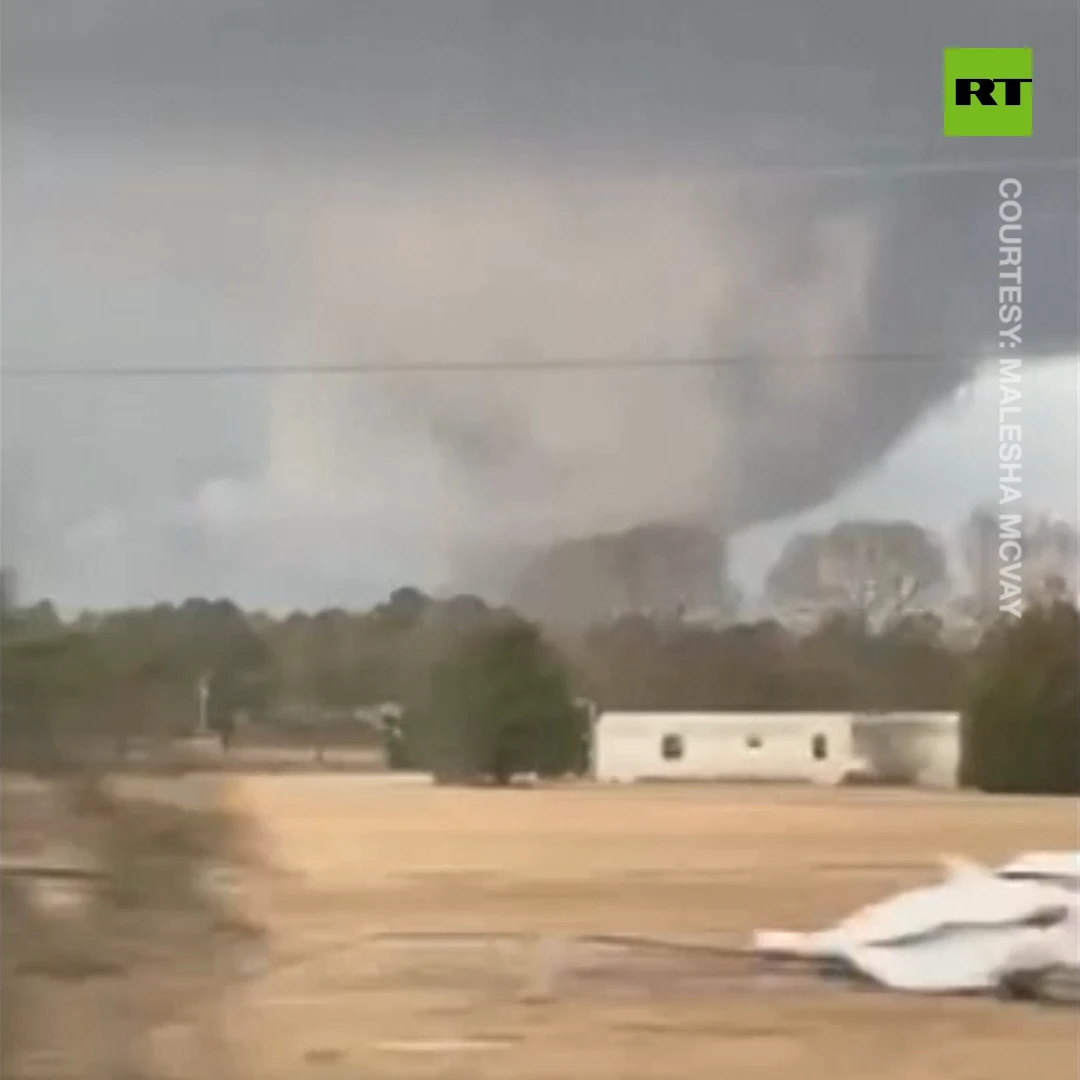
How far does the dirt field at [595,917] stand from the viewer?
2.43 feet

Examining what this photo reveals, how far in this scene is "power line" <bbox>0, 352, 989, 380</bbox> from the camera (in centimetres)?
76

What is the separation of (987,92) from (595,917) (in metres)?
0.48

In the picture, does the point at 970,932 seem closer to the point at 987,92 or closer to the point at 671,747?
the point at 671,747

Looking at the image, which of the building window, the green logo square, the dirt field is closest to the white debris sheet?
the dirt field

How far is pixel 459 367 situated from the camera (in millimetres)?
780

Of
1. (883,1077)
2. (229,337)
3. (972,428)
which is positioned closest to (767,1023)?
(883,1077)

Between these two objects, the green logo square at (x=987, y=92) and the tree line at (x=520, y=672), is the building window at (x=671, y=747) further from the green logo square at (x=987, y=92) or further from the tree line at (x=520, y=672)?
the green logo square at (x=987, y=92)

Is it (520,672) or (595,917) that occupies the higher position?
(520,672)

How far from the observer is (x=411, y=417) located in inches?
30.7

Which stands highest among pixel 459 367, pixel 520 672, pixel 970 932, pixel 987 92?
pixel 987 92

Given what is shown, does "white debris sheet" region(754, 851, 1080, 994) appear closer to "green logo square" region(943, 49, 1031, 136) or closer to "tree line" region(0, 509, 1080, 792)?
"tree line" region(0, 509, 1080, 792)

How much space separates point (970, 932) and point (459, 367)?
1.31 ft

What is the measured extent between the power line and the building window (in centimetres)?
20

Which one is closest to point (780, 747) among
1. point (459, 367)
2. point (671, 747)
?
point (671, 747)
